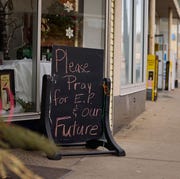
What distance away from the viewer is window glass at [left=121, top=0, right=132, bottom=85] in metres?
9.52

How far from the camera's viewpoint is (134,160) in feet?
20.5

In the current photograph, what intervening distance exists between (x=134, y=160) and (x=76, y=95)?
120 cm

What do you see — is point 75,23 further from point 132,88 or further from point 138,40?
point 138,40

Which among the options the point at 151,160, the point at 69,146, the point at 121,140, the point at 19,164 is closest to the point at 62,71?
the point at 69,146

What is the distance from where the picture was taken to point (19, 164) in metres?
1.63

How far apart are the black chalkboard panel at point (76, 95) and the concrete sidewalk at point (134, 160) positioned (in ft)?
1.25

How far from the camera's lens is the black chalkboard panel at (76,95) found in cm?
610

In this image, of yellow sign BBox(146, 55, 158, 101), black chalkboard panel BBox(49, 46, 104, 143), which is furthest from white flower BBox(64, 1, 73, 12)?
yellow sign BBox(146, 55, 158, 101)

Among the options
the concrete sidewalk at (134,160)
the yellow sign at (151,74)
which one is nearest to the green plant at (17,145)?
the concrete sidewalk at (134,160)

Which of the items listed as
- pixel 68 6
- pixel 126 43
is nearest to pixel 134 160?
pixel 68 6

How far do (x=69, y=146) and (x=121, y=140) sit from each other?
1490mm

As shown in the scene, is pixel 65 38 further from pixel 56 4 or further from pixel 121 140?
pixel 121 140

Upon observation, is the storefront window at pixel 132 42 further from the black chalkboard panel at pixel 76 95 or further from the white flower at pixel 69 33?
the black chalkboard panel at pixel 76 95

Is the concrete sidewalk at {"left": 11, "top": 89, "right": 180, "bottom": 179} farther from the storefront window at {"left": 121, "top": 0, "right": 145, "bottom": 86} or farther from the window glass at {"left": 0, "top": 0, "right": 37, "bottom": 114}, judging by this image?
the storefront window at {"left": 121, "top": 0, "right": 145, "bottom": 86}
